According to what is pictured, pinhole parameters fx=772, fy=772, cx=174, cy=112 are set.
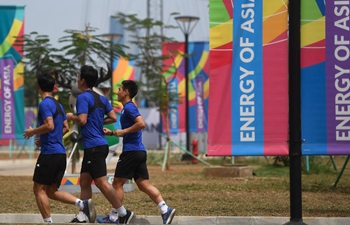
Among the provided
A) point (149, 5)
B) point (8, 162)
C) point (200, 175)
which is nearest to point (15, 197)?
point (200, 175)

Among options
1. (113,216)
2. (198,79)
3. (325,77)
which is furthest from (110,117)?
(198,79)

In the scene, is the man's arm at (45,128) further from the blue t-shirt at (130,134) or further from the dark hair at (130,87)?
the dark hair at (130,87)

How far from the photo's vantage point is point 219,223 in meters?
10.1

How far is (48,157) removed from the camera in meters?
9.00

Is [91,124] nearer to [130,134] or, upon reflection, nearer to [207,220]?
[130,134]

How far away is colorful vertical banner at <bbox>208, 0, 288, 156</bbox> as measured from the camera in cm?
862

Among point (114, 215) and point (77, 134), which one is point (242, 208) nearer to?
point (114, 215)

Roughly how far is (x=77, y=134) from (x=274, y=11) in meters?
8.32

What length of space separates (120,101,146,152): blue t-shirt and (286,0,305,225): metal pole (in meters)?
2.16

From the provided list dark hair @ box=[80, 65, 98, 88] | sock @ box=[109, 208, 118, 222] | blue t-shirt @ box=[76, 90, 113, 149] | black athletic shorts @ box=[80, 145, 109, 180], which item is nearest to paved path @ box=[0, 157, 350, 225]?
A: sock @ box=[109, 208, 118, 222]

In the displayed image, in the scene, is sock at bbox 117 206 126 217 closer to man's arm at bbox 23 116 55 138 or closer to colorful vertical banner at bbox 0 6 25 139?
man's arm at bbox 23 116 55 138

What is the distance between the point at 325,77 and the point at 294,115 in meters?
0.61

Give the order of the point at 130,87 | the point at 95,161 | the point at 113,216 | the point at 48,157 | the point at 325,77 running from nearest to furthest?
the point at 325,77, the point at 48,157, the point at 95,161, the point at 113,216, the point at 130,87

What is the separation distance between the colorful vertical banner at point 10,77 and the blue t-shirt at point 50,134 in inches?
551
